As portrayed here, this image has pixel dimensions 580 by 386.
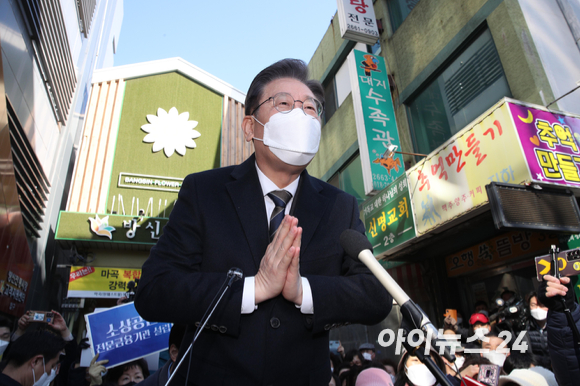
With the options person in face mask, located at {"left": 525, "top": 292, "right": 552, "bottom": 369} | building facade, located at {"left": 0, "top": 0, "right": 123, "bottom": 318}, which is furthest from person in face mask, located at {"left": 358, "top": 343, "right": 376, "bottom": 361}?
building facade, located at {"left": 0, "top": 0, "right": 123, "bottom": 318}

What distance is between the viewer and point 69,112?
37.7 feet

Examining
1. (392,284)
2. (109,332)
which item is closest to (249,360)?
(392,284)

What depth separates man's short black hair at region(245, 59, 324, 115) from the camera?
2080 millimetres

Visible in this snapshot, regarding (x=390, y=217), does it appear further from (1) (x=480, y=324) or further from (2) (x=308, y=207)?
(2) (x=308, y=207)

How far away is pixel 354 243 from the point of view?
140cm

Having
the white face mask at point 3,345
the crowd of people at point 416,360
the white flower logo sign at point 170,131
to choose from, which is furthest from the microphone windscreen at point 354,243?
the white flower logo sign at point 170,131

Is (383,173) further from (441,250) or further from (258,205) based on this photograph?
(258,205)

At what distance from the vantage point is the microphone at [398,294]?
3.76 ft

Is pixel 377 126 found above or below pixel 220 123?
below

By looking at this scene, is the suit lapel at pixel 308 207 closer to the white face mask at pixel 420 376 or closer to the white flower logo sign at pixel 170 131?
the white face mask at pixel 420 376

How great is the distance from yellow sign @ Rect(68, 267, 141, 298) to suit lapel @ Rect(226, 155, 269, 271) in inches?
393

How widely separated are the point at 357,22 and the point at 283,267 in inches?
465

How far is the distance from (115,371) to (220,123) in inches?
487

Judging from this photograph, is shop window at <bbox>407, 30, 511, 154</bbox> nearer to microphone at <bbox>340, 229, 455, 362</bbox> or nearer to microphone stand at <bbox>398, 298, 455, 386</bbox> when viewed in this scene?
microphone at <bbox>340, 229, 455, 362</bbox>
